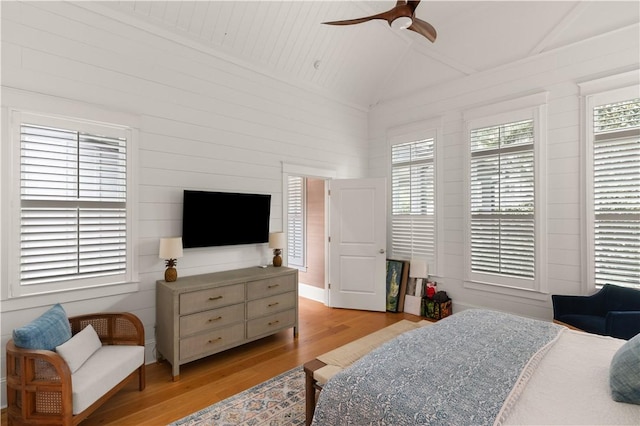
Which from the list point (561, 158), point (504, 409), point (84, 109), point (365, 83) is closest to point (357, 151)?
point (365, 83)

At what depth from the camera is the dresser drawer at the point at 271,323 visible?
135 inches

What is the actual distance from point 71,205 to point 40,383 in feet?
4.70

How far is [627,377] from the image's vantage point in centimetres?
137

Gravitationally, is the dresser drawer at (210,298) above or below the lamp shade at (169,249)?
below

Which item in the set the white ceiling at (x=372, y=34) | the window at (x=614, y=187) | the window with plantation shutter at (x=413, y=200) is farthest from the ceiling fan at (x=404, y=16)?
the window with plantation shutter at (x=413, y=200)

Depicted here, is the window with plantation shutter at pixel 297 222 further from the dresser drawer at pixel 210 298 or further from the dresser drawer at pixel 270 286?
the dresser drawer at pixel 210 298

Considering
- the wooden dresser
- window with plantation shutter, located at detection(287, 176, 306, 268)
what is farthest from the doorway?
the wooden dresser

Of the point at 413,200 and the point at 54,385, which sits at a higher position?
the point at 413,200

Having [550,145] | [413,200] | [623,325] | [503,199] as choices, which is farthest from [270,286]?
[550,145]

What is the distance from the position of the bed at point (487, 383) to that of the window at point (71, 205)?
8.12ft

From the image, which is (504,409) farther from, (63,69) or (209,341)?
(63,69)

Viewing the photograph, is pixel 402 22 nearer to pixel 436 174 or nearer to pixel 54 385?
pixel 436 174

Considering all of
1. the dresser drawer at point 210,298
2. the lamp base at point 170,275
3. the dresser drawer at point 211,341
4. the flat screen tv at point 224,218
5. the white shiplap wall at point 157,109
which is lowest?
the dresser drawer at point 211,341

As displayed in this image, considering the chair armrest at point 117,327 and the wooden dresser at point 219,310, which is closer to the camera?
the chair armrest at point 117,327
